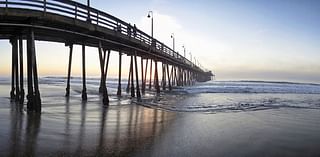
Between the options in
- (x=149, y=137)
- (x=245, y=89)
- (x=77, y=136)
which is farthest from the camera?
(x=245, y=89)

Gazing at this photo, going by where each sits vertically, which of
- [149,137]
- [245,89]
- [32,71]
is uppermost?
[32,71]

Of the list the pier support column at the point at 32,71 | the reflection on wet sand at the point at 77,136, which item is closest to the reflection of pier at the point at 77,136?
the reflection on wet sand at the point at 77,136

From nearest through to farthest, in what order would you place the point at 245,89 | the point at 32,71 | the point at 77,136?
1. the point at 77,136
2. the point at 32,71
3. the point at 245,89

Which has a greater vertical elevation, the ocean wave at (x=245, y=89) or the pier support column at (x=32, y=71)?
the pier support column at (x=32, y=71)

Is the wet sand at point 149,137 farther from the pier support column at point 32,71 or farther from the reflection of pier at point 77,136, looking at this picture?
the pier support column at point 32,71

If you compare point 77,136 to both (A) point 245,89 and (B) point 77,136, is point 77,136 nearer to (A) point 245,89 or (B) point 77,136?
(B) point 77,136

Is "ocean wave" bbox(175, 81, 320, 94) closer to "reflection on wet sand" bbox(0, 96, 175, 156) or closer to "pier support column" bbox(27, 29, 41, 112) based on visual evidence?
"pier support column" bbox(27, 29, 41, 112)

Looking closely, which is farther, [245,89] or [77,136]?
[245,89]

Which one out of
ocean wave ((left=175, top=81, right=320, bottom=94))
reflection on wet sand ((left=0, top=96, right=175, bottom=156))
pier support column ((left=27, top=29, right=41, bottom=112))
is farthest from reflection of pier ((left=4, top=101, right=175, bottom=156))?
ocean wave ((left=175, top=81, right=320, bottom=94))

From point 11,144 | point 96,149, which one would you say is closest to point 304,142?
point 96,149

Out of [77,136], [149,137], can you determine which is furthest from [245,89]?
[77,136]

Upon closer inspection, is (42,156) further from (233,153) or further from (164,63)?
(164,63)

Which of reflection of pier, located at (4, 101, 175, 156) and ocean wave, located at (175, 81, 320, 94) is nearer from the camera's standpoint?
reflection of pier, located at (4, 101, 175, 156)

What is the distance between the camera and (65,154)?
5.45 meters
